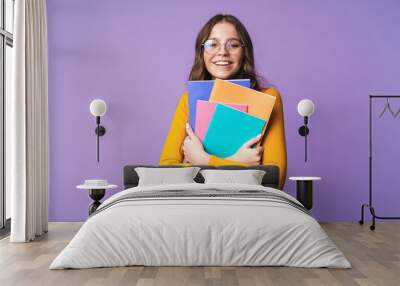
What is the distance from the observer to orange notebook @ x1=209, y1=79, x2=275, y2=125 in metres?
6.74

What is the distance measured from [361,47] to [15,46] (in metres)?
4.15

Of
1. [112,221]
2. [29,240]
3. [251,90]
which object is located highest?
[251,90]

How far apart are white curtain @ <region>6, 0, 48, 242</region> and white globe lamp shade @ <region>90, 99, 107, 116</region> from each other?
0.59m

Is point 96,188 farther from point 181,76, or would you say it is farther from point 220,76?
point 220,76

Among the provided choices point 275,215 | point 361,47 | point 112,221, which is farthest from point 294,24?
point 112,221

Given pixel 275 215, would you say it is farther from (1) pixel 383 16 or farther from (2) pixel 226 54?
(1) pixel 383 16

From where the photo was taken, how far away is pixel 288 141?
6852 millimetres

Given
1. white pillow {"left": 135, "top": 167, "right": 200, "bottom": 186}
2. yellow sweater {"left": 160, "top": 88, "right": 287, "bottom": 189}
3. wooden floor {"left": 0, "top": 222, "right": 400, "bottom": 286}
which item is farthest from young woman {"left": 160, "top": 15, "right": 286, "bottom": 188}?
wooden floor {"left": 0, "top": 222, "right": 400, "bottom": 286}

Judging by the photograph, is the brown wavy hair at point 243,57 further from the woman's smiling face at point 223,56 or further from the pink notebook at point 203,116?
the pink notebook at point 203,116

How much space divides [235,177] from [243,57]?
5.53ft

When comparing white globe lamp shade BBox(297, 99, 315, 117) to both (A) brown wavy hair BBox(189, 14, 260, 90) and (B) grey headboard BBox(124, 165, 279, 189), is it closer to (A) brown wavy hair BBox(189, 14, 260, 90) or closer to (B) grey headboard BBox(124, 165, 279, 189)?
(A) brown wavy hair BBox(189, 14, 260, 90)

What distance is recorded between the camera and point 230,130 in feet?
22.0

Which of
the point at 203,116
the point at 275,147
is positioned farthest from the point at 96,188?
the point at 275,147

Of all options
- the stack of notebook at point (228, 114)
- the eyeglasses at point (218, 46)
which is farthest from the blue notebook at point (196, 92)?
the eyeglasses at point (218, 46)
